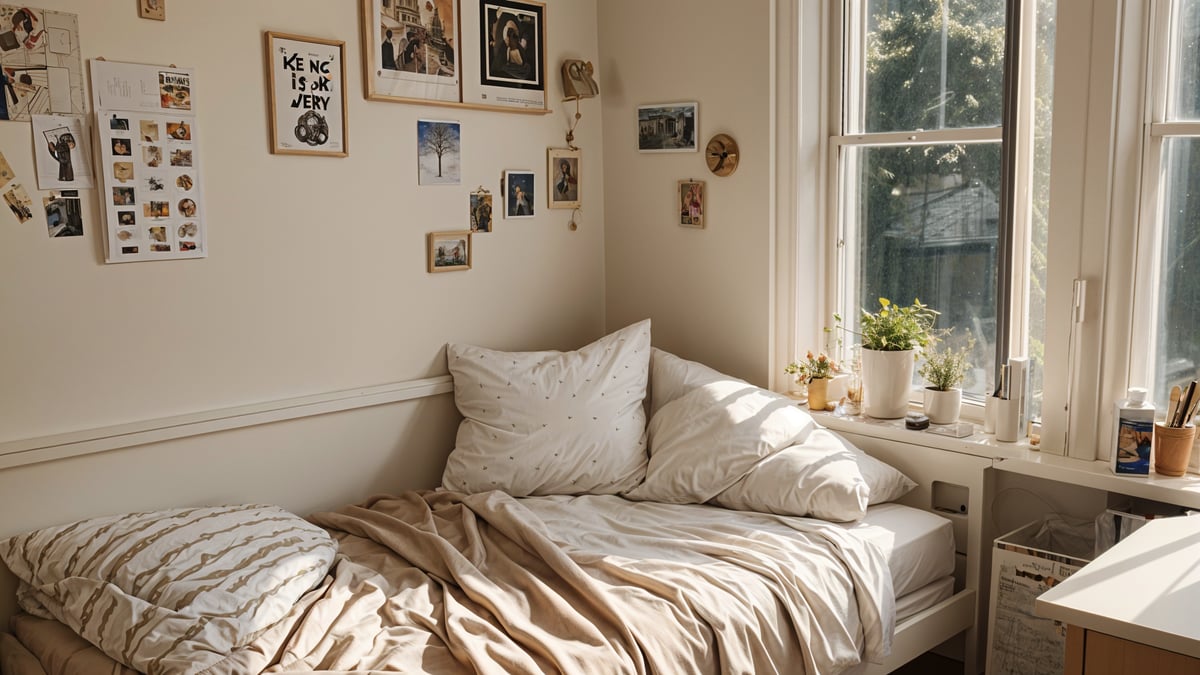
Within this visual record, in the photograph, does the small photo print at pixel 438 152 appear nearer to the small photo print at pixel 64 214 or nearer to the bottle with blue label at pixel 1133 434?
the small photo print at pixel 64 214

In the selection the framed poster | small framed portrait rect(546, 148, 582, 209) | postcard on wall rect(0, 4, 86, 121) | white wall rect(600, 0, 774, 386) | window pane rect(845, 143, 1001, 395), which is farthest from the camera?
small framed portrait rect(546, 148, 582, 209)

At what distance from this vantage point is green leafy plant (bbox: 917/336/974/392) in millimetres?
2838

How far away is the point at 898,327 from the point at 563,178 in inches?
48.6

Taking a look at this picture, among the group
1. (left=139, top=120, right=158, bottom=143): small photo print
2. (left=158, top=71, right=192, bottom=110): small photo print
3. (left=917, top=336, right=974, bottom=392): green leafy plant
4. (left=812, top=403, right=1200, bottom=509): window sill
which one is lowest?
(left=812, top=403, right=1200, bottom=509): window sill

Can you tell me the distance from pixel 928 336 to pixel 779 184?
0.65m

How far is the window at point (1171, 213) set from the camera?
2383mm

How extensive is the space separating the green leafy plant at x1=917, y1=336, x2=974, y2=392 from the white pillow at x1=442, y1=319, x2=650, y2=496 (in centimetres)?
85

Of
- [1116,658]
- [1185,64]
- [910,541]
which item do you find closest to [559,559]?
[910,541]

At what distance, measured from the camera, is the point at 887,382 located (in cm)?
290

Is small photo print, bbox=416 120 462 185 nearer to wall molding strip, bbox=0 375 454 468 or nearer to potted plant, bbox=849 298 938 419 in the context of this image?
wall molding strip, bbox=0 375 454 468

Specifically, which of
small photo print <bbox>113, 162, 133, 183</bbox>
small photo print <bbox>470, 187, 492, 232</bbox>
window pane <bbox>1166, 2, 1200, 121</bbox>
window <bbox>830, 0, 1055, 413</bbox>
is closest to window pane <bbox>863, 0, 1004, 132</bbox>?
window <bbox>830, 0, 1055, 413</bbox>

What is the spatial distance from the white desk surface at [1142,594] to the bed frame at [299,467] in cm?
64

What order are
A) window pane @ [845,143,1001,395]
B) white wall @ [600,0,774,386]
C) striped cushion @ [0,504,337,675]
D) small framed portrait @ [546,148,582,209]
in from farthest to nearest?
small framed portrait @ [546,148,582,209] → white wall @ [600,0,774,386] → window pane @ [845,143,1001,395] → striped cushion @ [0,504,337,675]

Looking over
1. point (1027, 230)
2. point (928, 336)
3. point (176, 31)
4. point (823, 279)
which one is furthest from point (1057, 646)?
point (176, 31)
